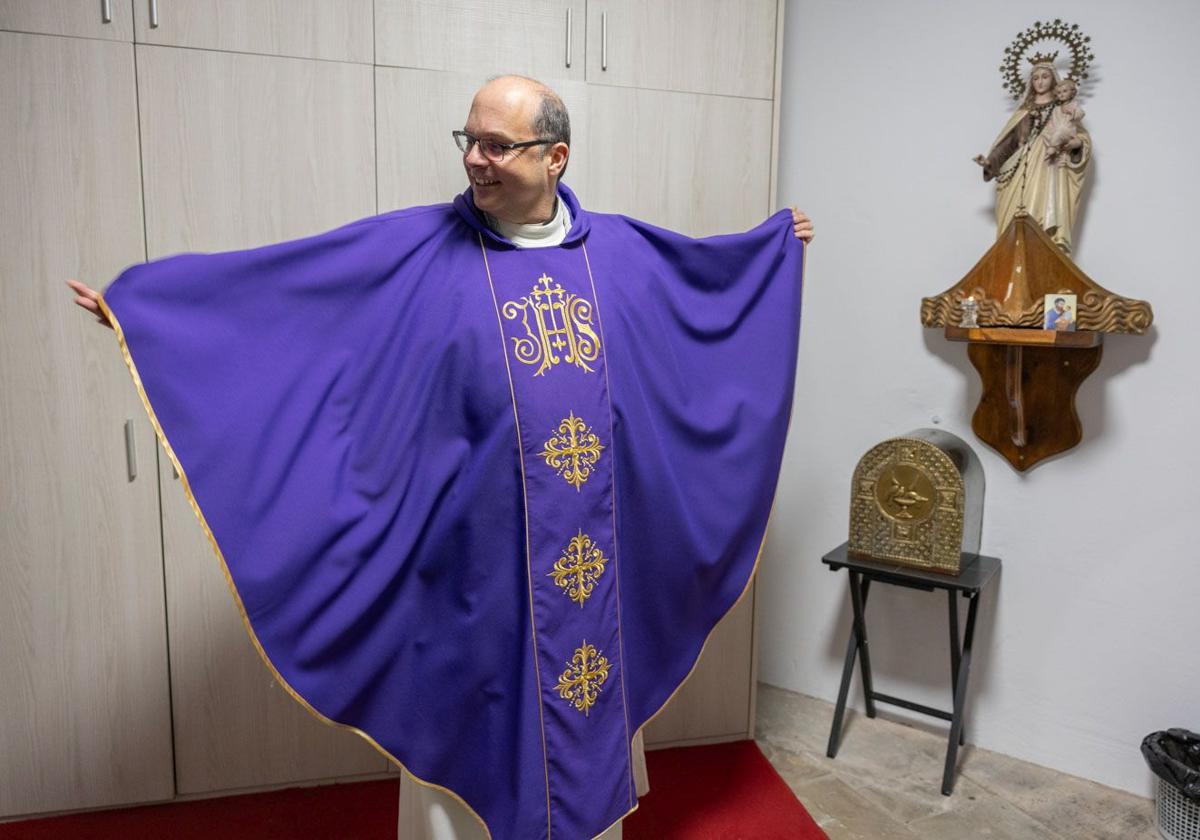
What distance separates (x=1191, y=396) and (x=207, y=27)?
2661 mm

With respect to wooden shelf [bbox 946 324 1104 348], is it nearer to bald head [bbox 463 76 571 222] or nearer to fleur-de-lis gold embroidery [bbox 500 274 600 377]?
fleur-de-lis gold embroidery [bbox 500 274 600 377]

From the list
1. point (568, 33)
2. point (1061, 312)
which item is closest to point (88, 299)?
point (568, 33)

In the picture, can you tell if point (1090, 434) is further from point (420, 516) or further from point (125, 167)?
point (125, 167)

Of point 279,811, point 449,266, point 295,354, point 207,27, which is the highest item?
point 207,27

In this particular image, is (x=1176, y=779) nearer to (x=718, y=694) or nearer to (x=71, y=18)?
(x=718, y=694)

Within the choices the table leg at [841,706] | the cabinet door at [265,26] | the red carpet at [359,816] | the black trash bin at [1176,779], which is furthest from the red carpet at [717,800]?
the cabinet door at [265,26]

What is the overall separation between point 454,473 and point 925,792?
1.77 meters

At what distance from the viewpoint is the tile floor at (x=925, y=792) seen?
8.07ft

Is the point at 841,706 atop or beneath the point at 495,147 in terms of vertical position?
beneath

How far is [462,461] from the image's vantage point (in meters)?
1.77

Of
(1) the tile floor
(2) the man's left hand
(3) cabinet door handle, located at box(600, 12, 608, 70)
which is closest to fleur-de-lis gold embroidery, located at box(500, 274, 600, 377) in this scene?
(2) the man's left hand

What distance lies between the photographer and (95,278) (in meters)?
2.27

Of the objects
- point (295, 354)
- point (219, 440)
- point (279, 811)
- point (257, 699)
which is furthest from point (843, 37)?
point (279, 811)

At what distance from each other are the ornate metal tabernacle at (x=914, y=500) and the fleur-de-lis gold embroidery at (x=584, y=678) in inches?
43.3
